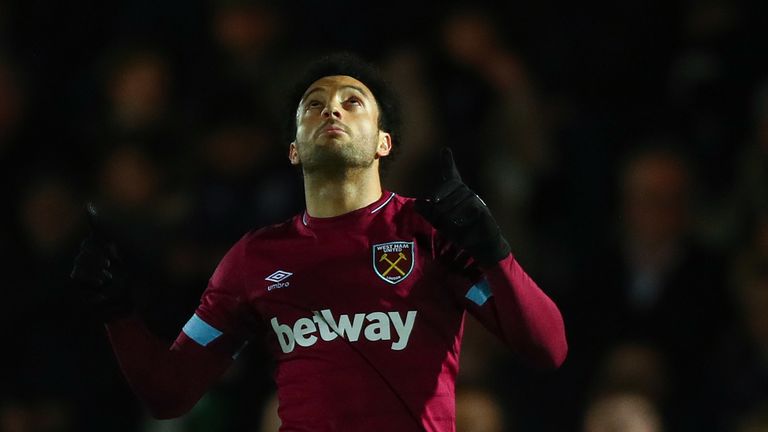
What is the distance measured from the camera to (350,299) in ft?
13.3

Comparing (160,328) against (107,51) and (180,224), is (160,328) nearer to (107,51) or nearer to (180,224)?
(180,224)

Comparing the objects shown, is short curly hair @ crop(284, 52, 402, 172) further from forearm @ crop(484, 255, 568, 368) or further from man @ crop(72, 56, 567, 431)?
forearm @ crop(484, 255, 568, 368)

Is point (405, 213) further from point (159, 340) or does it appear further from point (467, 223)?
point (159, 340)

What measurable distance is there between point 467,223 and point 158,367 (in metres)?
1.11

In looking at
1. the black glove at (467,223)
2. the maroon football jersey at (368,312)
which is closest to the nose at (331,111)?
the maroon football jersey at (368,312)

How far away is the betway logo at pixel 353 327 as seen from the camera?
158 inches

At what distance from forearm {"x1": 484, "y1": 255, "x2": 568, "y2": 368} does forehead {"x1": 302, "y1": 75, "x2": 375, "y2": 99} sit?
36.0 inches

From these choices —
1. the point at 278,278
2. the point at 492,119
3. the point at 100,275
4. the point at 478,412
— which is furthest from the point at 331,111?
the point at 492,119

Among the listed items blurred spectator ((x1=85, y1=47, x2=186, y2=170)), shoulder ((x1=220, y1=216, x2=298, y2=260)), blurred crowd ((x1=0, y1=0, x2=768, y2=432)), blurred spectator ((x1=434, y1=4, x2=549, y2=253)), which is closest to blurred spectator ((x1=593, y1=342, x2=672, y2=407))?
blurred crowd ((x1=0, y1=0, x2=768, y2=432))

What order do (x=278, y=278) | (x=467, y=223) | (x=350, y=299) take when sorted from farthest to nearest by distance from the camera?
(x=278, y=278), (x=350, y=299), (x=467, y=223)

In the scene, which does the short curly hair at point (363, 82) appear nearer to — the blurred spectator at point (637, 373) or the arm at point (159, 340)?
the arm at point (159, 340)

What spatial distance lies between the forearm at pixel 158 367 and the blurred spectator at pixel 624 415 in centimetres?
193

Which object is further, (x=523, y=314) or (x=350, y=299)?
(x=350, y=299)

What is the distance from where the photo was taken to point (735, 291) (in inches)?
236
